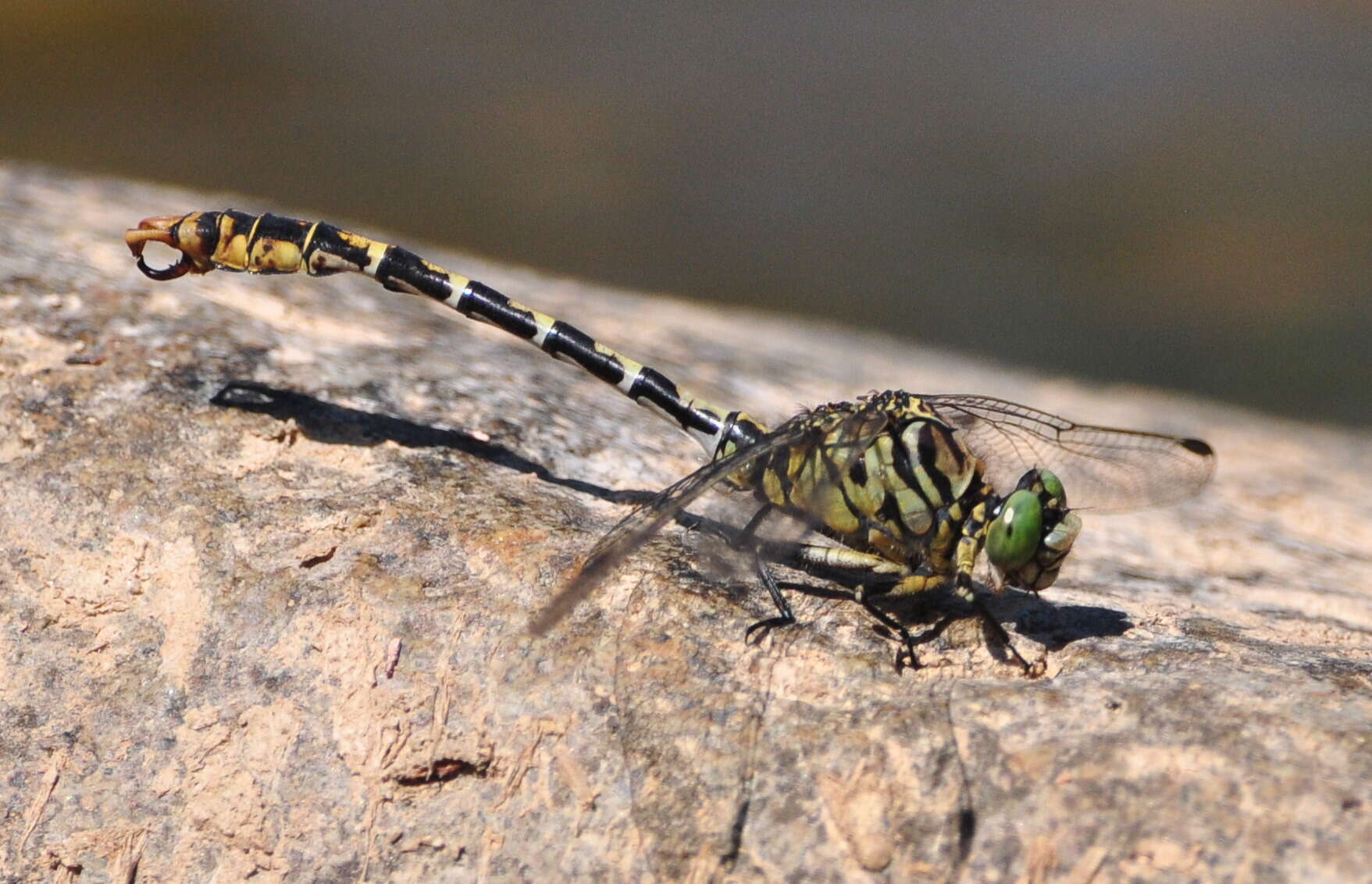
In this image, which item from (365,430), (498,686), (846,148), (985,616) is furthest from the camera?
(846,148)

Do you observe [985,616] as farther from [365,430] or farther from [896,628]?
[365,430]

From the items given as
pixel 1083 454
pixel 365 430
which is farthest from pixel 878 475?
pixel 365 430

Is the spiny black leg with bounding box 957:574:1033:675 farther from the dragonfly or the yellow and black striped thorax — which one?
the yellow and black striped thorax

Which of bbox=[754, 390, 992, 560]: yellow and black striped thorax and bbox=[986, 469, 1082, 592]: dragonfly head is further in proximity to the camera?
bbox=[754, 390, 992, 560]: yellow and black striped thorax

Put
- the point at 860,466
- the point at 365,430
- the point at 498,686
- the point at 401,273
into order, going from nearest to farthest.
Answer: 1. the point at 498,686
2. the point at 860,466
3. the point at 365,430
4. the point at 401,273

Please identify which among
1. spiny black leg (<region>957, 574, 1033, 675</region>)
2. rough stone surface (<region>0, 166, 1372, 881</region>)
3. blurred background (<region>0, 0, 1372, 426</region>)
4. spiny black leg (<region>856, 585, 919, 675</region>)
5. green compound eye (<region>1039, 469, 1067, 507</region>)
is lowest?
rough stone surface (<region>0, 166, 1372, 881</region>)

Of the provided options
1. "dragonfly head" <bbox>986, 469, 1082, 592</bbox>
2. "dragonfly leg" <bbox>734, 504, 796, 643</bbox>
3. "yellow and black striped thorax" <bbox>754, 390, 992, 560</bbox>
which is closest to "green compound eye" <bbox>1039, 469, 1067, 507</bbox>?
"dragonfly head" <bbox>986, 469, 1082, 592</bbox>

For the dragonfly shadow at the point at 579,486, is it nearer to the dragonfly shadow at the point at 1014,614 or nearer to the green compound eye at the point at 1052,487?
the dragonfly shadow at the point at 1014,614
